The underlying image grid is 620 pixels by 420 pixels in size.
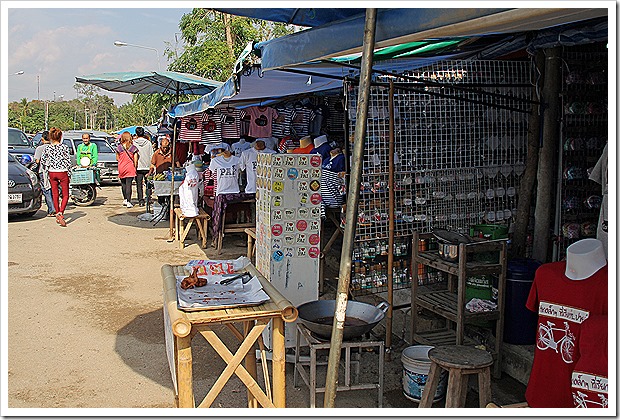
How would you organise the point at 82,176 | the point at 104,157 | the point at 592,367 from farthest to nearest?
the point at 104,157 < the point at 82,176 < the point at 592,367

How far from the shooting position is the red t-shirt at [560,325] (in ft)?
10.6

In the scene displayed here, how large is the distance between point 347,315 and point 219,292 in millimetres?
1228

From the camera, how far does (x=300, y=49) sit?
12.5 ft

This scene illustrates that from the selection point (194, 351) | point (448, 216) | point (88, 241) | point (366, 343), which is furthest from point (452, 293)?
point (88, 241)

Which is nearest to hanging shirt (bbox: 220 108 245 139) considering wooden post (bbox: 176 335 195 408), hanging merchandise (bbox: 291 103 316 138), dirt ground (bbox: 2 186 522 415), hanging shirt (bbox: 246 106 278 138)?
hanging shirt (bbox: 246 106 278 138)

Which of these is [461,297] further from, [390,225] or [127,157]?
[127,157]

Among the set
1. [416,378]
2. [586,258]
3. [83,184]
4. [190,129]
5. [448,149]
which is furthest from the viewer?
[83,184]

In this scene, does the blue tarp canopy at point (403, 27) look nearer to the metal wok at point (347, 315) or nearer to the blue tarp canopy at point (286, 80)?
the blue tarp canopy at point (286, 80)

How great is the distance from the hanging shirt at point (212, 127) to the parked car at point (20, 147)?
6.53 meters

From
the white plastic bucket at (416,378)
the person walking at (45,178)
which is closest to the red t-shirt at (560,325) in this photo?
the white plastic bucket at (416,378)

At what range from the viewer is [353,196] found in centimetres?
276

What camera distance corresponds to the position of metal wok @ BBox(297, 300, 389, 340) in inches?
159

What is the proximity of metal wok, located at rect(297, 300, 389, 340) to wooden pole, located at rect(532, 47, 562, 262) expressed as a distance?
70.7 inches

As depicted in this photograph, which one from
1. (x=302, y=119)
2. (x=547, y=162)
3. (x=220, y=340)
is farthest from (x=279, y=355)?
(x=302, y=119)
